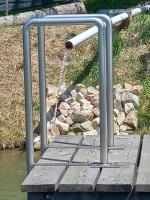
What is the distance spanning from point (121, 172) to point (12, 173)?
4398 millimetres

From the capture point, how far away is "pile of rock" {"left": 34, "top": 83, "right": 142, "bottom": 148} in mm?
11305

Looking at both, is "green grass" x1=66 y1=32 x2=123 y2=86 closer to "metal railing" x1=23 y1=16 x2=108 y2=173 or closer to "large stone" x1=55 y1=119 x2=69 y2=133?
"large stone" x1=55 y1=119 x2=69 y2=133

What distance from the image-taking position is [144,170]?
215 inches

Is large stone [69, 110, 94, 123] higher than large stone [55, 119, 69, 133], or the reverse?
large stone [69, 110, 94, 123]

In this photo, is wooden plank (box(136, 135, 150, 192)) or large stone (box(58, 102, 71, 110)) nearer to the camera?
wooden plank (box(136, 135, 150, 192))

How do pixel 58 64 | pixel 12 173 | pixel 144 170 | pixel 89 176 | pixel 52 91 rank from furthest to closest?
pixel 58 64 → pixel 52 91 → pixel 12 173 → pixel 144 170 → pixel 89 176

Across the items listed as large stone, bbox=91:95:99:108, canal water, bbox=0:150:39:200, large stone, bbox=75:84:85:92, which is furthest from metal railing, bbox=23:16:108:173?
large stone, bbox=75:84:85:92

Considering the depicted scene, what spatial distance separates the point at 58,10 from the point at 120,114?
6174 mm

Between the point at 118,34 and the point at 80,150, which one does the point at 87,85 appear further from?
the point at 80,150

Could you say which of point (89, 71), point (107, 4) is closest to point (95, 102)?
point (89, 71)

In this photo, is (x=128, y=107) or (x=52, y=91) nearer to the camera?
(x=128, y=107)

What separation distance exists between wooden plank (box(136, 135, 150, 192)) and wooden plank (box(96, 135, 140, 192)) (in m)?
0.05

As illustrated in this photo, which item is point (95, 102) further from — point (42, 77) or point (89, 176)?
point (89, 176)

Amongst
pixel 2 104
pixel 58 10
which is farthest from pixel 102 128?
pixel 58 10
